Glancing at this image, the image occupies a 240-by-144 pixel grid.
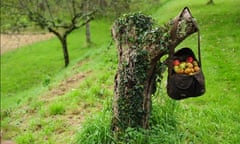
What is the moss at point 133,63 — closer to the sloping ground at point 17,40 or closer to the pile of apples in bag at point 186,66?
the pile of apples in bag at point 186,66

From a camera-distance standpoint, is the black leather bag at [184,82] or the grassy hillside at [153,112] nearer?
the black leather bag at [184,82]

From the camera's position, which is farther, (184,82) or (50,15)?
(50,15)

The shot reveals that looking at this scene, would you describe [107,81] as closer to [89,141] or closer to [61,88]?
[61,88]

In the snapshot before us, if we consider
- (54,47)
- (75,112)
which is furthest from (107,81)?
(54,47)

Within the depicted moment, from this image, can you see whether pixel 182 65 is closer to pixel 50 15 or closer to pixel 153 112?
pixel 153 112

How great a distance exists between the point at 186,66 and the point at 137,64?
71 cm

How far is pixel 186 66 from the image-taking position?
17.5ft

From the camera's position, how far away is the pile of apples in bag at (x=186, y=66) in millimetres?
5238

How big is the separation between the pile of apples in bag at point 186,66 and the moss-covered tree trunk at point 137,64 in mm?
230

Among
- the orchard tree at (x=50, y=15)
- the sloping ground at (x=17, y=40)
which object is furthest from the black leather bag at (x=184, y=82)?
the sloping ground at (x=17, y=40)

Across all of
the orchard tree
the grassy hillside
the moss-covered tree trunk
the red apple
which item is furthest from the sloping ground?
the red apple

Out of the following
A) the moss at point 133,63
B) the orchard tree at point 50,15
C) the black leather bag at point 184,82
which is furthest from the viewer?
the orchard tree at point 50,15

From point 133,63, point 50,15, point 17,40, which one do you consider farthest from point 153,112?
point 17,40

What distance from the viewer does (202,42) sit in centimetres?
1573
